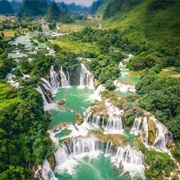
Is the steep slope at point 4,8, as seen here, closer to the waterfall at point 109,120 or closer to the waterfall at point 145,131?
the waterfall at point 109,120

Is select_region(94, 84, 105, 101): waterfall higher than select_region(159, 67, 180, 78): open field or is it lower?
lower

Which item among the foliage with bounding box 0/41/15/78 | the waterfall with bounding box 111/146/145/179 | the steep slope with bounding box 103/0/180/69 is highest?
the steep slope with bounding box 103/0/180/69

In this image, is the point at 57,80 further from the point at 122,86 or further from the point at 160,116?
the point at 160,116

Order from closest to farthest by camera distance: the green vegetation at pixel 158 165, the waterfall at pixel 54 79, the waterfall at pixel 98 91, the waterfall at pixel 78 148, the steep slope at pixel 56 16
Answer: the green vegetation at pixel 158 165, the waterfall at pixel 78 148, the waterfall at pixel 98 91, the waterfall at pixel 54 79, the steep slope at pixel 56 16

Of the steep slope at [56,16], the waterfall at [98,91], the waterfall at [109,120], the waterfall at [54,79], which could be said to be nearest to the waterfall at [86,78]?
the waterfall at [98,91]

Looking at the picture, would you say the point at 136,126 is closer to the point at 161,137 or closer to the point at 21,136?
the point at 161,137

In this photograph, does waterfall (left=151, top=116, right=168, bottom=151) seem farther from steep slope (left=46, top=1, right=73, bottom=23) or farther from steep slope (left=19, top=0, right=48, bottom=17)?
steep slope (left=19, top=0, right=48, bottom=17)

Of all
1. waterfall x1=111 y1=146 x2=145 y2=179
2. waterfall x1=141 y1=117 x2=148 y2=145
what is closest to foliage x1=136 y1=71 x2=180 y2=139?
waterfall x1=141 y1=117 x2=148 y2=145

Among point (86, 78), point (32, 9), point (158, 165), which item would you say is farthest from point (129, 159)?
point (32, 9)
